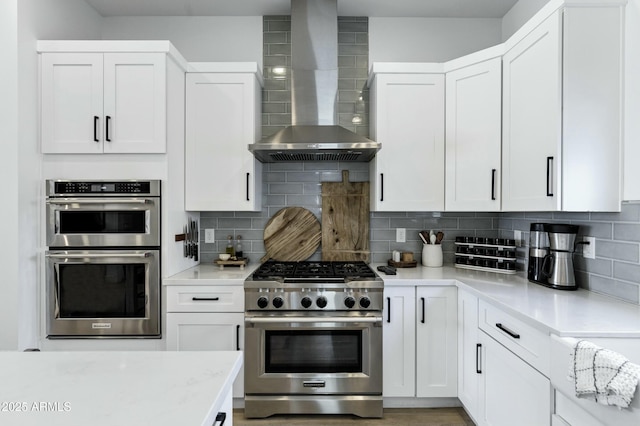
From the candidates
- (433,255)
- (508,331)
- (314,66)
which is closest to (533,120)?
(508,331)

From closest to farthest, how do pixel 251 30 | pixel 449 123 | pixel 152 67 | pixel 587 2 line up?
1. pixel 587 2
2. pixel 152 67
3. pixel 449 123
4. pixel 251 30

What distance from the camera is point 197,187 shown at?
9.34 ft

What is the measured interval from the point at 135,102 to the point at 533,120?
241 cm

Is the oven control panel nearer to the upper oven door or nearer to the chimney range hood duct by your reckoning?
the upper oven door

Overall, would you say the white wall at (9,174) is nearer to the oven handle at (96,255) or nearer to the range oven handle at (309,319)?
the oven handle at (96,255)

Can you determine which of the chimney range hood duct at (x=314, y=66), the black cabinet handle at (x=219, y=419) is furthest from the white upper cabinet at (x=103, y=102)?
the black cabinet handle at (x=219, y=419)

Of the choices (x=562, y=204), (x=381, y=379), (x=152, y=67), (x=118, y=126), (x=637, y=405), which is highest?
(x=152, y=67)

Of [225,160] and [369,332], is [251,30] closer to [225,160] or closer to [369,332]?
[225,160]

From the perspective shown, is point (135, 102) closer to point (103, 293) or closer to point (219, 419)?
point (103, 293)

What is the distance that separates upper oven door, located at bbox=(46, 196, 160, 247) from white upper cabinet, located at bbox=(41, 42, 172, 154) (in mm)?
331

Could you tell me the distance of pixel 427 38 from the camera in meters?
3.20

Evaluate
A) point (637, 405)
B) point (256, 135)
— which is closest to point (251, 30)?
point (256, 135)

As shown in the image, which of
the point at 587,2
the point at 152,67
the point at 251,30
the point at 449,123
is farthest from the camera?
the point at 251,30

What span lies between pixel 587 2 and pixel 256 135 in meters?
2.12
